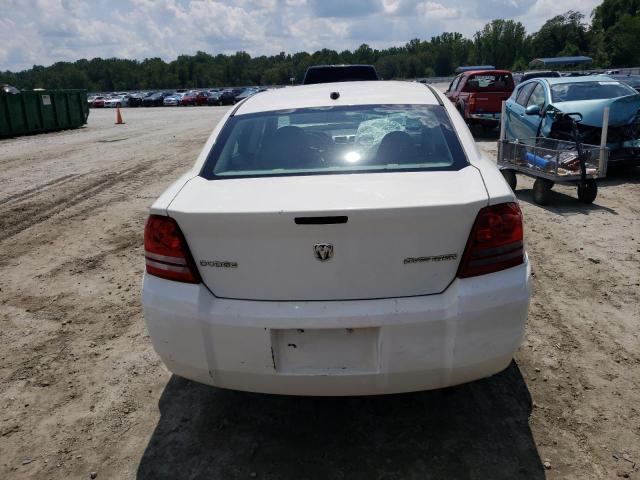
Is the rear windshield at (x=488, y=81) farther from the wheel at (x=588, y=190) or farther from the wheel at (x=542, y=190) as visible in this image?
the wheel at (x=588, y=190)

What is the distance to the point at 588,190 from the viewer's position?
750 centimetres

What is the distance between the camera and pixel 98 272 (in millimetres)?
5477

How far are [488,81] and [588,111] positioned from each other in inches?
337

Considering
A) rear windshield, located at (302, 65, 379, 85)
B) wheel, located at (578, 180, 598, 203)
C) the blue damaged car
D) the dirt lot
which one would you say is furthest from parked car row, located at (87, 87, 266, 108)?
the dirt lot

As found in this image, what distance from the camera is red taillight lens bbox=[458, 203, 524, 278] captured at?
246cm

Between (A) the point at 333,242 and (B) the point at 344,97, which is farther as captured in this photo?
(B) the point at 344,97

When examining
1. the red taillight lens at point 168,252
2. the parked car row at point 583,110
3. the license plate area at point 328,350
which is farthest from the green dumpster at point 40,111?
the license plate area at point 328,350

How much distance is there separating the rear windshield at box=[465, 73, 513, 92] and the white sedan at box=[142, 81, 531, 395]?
15759mm

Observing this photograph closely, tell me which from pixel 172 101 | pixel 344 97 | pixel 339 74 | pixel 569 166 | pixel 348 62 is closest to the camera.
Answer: pixel 344 97

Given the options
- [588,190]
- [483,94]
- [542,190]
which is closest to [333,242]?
[542,190]

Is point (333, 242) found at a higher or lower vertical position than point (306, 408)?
higher

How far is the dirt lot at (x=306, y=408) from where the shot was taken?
2682mm

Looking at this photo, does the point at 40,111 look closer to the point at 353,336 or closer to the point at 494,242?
the point at 353,336

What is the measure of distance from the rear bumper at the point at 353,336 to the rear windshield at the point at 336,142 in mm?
775
